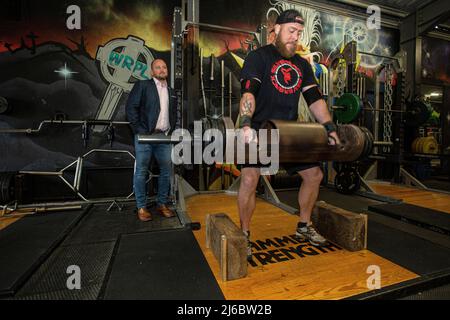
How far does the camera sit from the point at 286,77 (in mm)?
1646

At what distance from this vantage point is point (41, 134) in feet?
9.82

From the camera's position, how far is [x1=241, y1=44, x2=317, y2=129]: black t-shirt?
157 centimetres

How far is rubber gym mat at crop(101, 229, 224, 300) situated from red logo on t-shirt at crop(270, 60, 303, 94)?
1198 millimetres

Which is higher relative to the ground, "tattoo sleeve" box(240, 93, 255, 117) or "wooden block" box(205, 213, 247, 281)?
"tattoo sleeve" box(240, 93, 255, 117)

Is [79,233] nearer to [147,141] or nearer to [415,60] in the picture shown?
[147,141]

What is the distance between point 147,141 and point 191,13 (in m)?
1.66

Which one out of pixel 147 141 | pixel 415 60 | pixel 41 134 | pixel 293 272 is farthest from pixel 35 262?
pixel 415 60

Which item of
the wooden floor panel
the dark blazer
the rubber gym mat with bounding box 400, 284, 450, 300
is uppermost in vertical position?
the dark blazer

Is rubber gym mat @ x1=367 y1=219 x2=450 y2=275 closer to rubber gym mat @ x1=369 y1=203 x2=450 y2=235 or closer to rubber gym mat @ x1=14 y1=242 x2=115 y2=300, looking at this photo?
rubber gym mat @ x1=369 y1=203 x2=450 y2=235

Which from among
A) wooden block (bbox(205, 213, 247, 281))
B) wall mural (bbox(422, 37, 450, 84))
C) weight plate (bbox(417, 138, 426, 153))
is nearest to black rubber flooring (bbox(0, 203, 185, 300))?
wooden block (bbox(205, 213, 247, 281))

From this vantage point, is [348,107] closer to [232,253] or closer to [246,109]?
[246,109]

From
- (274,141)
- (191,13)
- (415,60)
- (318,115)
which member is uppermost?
(415,60)

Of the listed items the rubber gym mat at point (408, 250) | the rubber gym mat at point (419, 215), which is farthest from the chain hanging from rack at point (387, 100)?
the rubber gym mat at point (408, 250)

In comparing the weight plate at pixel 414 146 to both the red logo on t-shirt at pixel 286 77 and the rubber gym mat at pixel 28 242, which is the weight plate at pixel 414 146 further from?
the rubber gym mat at pixel 28 242
